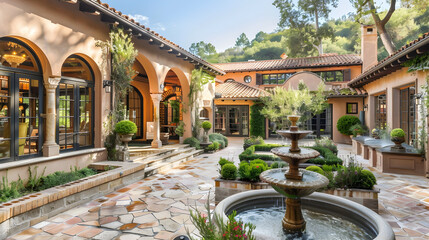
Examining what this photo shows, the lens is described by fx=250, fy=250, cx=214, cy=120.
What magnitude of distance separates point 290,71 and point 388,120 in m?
10.8

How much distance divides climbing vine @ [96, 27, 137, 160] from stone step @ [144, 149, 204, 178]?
1.17m

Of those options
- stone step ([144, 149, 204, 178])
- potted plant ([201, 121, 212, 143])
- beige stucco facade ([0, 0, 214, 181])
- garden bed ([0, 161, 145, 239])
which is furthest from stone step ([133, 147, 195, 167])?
potted plant ([201, 121, 212, 143])

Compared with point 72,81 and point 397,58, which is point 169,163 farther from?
point 397,58

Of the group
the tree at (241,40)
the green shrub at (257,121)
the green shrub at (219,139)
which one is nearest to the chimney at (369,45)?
the green shrub at (257,121)

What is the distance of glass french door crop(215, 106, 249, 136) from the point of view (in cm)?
1886

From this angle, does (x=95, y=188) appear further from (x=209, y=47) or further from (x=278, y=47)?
(x=209, y=47)

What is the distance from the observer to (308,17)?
2675cm

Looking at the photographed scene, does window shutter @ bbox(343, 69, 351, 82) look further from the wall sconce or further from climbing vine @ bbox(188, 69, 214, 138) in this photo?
the wall sconce

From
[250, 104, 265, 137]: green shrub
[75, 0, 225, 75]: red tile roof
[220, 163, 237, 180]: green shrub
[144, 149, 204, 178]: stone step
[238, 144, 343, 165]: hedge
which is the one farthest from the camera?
[250, 104, 265, 137]: green shrub

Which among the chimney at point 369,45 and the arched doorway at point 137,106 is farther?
the chimney at point 369,45

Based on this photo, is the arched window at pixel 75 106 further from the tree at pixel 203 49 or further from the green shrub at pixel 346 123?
the tree at pixel 203 49

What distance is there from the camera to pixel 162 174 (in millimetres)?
7848

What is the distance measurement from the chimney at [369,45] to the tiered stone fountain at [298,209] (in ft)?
52.8

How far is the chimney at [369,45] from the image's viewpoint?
16.1 m
